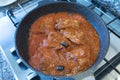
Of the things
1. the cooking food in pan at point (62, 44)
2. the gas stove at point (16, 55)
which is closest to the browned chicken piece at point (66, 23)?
the cooking food in pan at point (62, 44)

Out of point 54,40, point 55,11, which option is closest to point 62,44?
point 54,40

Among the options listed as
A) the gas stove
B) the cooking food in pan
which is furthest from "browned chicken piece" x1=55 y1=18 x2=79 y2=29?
the gas stove

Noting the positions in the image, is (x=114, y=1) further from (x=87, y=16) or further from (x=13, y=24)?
(x=13, y=24)

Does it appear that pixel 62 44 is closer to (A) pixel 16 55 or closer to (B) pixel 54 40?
(B) pixel 54 40

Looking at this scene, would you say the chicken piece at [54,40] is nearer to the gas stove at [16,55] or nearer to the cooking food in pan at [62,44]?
the cooking food in pan at [62,44]

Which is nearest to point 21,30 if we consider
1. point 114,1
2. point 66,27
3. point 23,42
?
point 23,42

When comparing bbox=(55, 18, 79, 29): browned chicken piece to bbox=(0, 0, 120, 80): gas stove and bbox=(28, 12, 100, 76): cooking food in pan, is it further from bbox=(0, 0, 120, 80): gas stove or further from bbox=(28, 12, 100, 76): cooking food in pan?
bbox=(0, 0, 120, 80): gas stove

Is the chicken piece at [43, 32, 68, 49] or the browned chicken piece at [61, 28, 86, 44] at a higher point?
the chicken piece at [43, 32, 68, 49]
